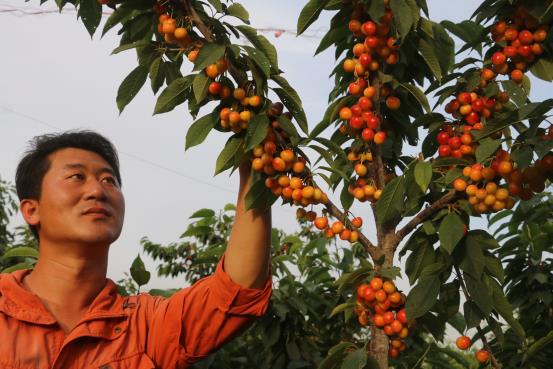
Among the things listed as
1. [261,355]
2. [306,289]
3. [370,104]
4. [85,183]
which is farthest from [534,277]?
[85,183]

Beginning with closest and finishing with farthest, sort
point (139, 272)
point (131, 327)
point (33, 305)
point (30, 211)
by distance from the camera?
point (33, 305) < point (131, 327) < point (30, 211) < point (139, 272)

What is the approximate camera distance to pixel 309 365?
3125 millimetres

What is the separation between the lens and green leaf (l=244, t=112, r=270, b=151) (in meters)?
1.75

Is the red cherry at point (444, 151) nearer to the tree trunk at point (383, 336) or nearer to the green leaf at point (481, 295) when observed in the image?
the tree trunk at point (383, 336)

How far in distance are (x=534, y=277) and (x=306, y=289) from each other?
1.08 meters

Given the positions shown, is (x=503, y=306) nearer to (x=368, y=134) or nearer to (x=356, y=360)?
(x=356, y=360)

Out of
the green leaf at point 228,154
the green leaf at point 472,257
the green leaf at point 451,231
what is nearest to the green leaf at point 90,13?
the green leaf at point 228,154

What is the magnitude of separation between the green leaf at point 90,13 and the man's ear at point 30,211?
0.65m

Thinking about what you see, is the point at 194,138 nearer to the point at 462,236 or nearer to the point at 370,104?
the point at 370,104

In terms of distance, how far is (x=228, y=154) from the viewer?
1.87 meters

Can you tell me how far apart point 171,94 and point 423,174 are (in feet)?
2.37

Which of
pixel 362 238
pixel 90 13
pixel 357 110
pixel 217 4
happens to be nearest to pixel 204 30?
pixel 217 4

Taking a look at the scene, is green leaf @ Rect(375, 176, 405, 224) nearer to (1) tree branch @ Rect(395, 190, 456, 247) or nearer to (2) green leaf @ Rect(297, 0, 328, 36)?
(1) tree branch @ Rect(395, 190, 456, 247)

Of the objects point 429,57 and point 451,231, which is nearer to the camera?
point 451,231
